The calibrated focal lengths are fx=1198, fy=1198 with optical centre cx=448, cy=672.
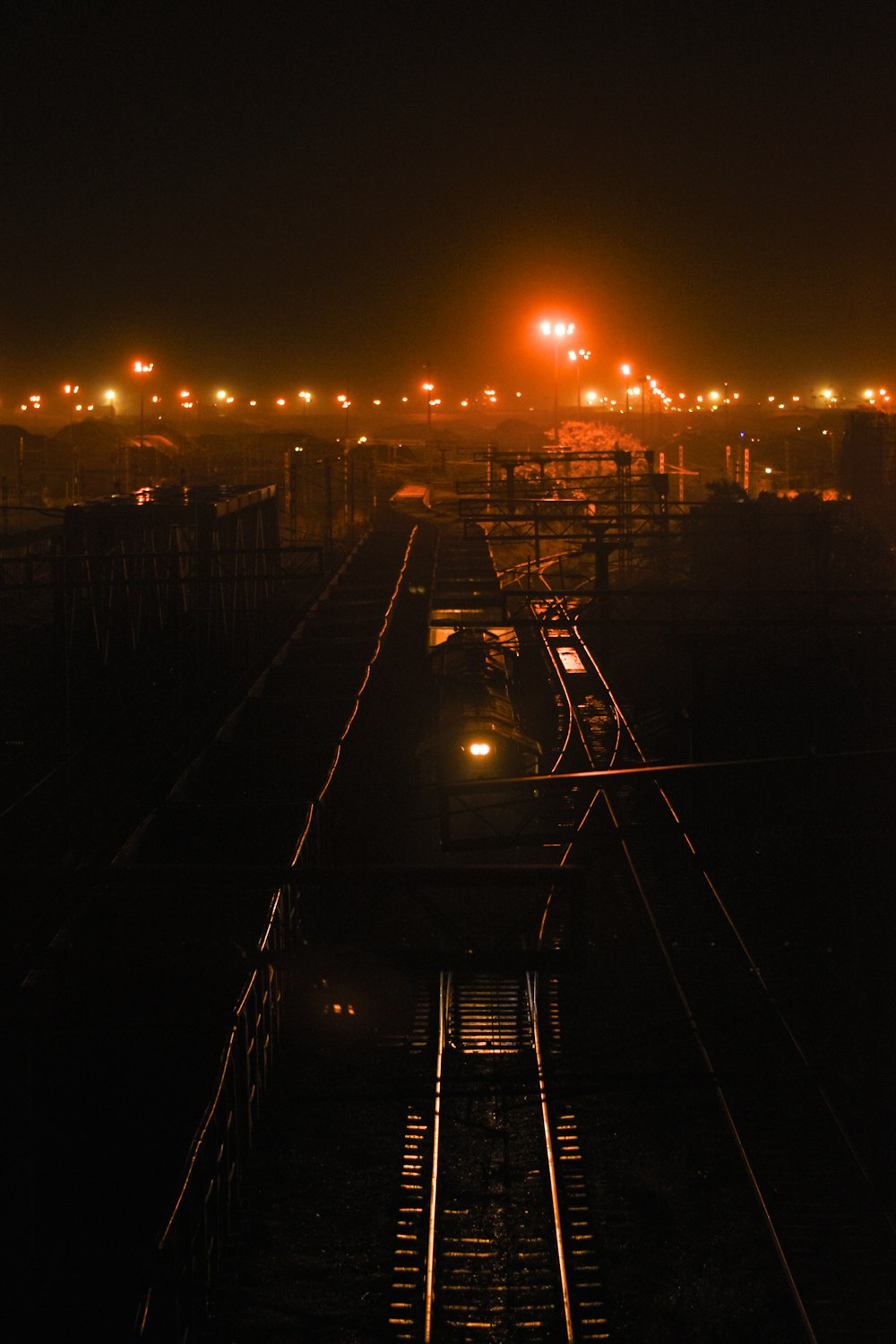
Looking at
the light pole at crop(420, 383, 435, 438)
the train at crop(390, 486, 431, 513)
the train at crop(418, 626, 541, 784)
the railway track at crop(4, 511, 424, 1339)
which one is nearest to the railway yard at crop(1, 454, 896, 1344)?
the railway track at crop(4, 511, 424, 1339)

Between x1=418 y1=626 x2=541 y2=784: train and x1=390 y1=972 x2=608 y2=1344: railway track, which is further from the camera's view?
x1=418 y1=626 x2=541 y2=784: train

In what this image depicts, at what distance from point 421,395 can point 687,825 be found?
96177mm

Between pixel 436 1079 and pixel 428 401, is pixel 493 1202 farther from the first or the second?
pixel 428 401

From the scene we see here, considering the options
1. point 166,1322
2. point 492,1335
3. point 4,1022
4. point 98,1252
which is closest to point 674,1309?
point 492,1335

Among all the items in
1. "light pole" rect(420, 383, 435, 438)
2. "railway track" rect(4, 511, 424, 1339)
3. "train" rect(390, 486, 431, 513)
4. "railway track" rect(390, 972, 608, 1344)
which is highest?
"light pole" rect(420, 383, 435, 438)

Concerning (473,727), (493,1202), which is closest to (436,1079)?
(493,1202)

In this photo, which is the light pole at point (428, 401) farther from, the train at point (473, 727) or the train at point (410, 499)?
the train at point (473, 727)

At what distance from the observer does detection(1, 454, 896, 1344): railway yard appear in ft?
22.2

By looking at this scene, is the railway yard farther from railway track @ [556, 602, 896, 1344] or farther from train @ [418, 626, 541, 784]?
train @ [418, 626, 541, 784]


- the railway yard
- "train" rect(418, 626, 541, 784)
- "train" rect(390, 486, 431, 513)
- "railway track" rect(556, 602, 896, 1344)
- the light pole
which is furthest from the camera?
the light pole

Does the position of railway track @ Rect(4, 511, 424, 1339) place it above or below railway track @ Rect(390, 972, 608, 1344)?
above

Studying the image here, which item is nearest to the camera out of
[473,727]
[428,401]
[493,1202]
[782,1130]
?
[493,1202]

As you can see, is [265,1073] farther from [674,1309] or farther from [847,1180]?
[847,1180]

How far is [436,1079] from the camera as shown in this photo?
8.17 m
